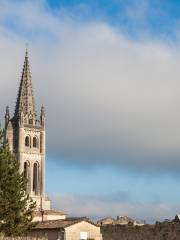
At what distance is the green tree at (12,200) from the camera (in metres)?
44.0

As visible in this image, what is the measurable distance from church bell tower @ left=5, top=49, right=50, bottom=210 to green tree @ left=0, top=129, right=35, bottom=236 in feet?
266

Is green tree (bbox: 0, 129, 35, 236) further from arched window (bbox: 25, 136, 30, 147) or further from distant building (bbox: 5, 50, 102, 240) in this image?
arched window (bbox: 25, 136, 30, 147)

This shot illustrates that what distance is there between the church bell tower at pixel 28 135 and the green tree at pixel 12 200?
8103cm

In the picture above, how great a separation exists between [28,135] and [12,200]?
8918cm

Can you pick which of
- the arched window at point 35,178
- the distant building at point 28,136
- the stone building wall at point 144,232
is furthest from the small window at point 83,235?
the arched window at point 35,178

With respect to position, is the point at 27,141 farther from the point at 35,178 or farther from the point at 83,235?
the point at 83,235

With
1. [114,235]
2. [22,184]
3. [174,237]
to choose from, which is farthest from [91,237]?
[22,184]

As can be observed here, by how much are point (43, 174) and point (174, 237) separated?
70482 millimetres

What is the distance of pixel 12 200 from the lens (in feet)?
146

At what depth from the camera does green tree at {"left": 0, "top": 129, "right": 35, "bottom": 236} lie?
44.0m

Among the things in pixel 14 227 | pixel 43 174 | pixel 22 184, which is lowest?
pixel 14 227

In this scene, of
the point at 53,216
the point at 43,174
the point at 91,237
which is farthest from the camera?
the point at 43,174

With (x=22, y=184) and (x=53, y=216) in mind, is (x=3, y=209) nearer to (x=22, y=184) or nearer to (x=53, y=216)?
(x=22, y=184)

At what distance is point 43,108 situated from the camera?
13625 cm
